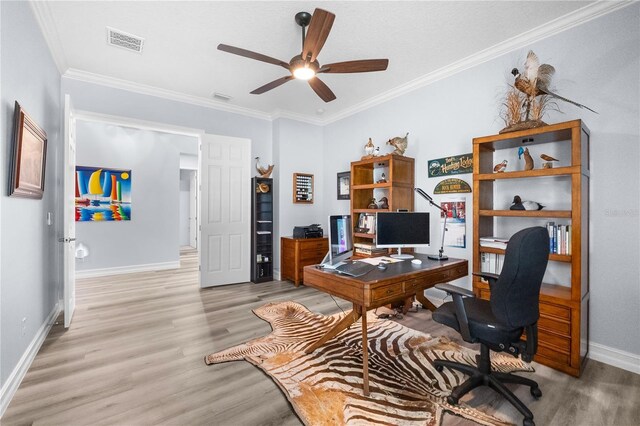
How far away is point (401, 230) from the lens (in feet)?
9.54

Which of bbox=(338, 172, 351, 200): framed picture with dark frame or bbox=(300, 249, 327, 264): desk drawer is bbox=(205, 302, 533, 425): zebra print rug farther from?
bbox=(338, 172, 351, 200): framed picture with dark frame

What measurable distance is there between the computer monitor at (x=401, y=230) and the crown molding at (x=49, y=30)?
3.39 m

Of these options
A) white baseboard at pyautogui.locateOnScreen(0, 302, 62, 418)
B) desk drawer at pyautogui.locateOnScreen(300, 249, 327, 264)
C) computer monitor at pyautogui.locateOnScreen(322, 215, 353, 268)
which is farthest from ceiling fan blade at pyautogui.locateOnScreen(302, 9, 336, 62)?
white baseboard at pyautogui.locateOnScreen(0, 302, 62, 418)

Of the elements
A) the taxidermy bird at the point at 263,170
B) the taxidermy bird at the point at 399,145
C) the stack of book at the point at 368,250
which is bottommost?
the stack of book at the point at 368,250

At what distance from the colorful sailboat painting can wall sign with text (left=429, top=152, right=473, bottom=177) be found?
5.45 meters

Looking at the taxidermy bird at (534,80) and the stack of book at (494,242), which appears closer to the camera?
the taxidermy bird at (534,80)

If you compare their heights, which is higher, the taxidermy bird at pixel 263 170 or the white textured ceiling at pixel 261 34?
the white textured ceiling at pixel 261 34

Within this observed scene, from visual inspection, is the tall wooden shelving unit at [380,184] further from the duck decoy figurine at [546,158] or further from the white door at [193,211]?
the white door at [193,211]

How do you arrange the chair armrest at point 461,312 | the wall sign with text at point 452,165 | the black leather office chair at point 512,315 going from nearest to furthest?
1. the black leather office chair at point 512,315
2. the chair armrest at point 461,312
3. the wall sign with text at point 452,165

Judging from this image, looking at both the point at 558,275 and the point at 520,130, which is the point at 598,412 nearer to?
the point at 558,275

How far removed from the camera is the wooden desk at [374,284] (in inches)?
75.9

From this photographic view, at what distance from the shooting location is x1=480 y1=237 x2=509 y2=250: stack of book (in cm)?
261

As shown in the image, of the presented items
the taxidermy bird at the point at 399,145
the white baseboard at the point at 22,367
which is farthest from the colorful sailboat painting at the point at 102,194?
the taxidermy bird at the point at 399,145

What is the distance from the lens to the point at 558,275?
260 cm
